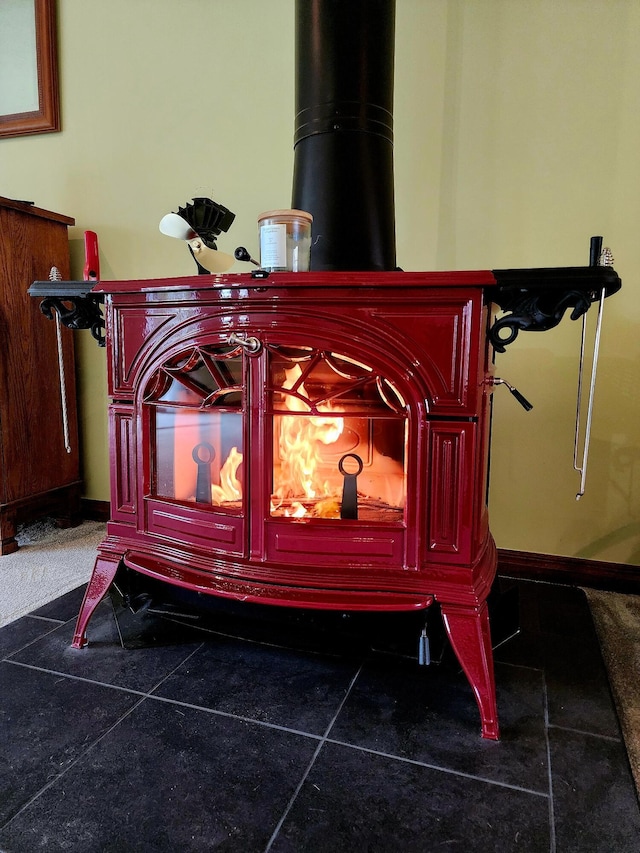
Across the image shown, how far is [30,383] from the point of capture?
217 centimetres

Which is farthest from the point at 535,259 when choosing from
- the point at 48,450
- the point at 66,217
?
the point at 48,450

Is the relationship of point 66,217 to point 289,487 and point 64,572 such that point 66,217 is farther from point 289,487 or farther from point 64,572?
point 289,487

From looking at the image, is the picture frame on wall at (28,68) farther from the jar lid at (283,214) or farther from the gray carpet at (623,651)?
the gray carpet at (623,651)

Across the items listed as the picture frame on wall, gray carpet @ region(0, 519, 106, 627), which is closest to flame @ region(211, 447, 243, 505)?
gray carpet @ region(0, 519, 106, 627)

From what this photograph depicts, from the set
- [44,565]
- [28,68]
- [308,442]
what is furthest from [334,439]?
[28,68]

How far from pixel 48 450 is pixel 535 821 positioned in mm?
2032

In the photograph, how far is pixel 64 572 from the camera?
193cm

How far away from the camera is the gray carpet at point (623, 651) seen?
1174mm

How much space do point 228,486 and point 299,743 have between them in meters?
0.60

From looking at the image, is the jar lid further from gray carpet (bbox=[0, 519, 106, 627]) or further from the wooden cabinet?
Answer: gray carpet (bbox=[0, 519, 106, 627])

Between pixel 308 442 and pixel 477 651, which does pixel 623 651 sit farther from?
pixel 308 442

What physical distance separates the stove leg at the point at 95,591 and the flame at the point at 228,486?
1.01ft

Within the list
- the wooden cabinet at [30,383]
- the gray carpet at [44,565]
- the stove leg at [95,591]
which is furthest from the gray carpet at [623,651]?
the wooden cabinet at [30,383]

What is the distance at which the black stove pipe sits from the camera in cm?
149
